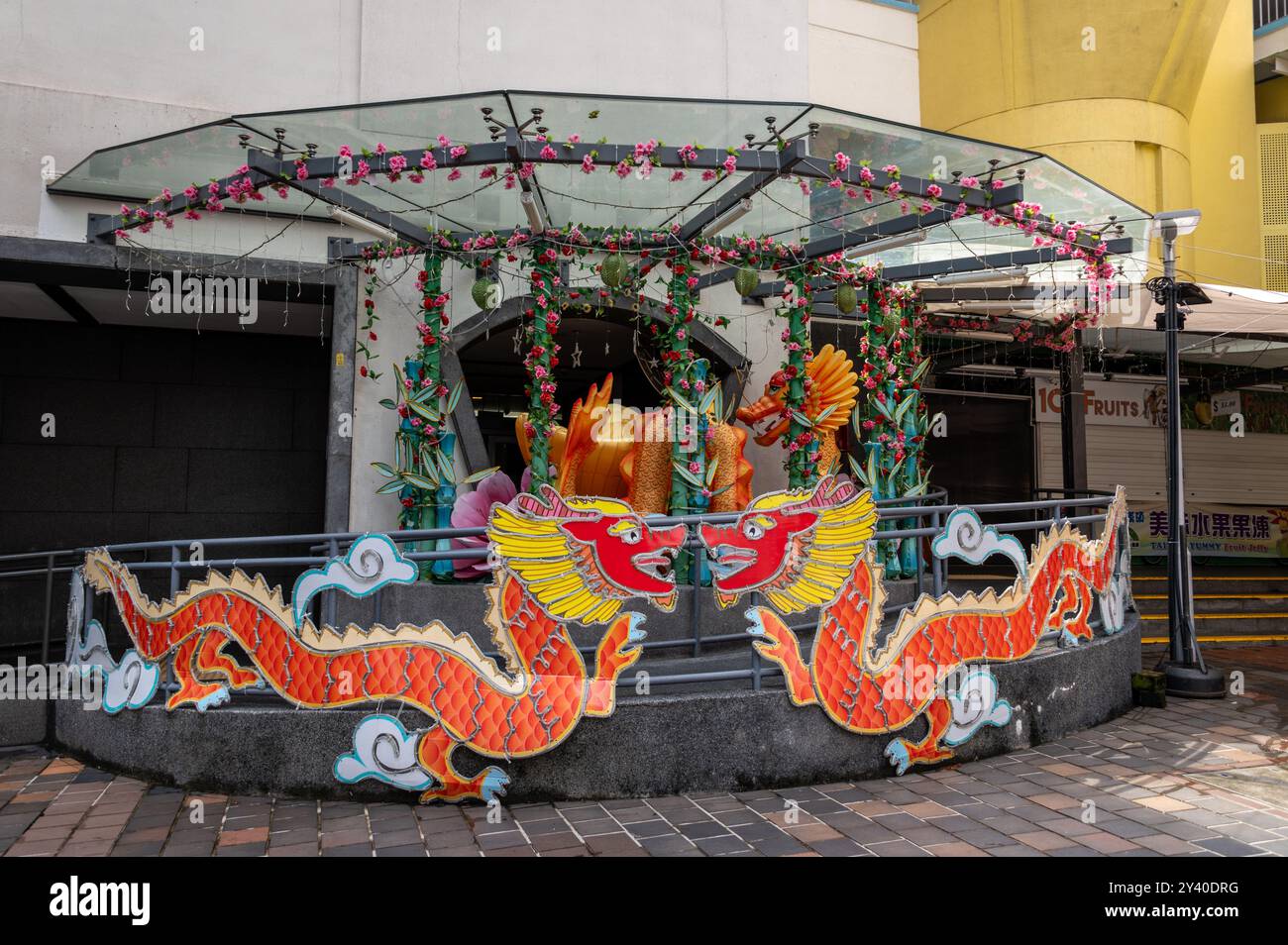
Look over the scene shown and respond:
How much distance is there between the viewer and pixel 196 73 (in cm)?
883

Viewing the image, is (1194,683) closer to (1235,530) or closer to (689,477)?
(689,477)

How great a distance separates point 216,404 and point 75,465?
1566 millimetres

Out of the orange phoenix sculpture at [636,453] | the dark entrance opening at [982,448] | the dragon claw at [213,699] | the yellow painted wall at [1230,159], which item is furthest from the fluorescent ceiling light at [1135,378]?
the dragon claw at [213,699]

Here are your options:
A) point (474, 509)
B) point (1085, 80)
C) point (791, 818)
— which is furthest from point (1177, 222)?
point (474, 509)

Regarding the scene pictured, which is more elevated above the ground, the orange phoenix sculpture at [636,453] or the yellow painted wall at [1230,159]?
the yellow painted wall at [1230,159]

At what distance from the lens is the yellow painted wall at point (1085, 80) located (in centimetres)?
1165

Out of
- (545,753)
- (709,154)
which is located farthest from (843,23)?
(545,753)

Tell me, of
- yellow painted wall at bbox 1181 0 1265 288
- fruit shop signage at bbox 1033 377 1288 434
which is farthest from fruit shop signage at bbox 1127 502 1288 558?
yellow painted wall at bbox 1181 0 1265 288

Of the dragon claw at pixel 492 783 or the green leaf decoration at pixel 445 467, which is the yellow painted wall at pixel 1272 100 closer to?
the green leaf decoration at pixel 445 467

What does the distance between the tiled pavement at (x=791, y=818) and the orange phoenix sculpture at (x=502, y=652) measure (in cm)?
33

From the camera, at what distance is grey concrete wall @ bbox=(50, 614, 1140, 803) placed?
488 centimetres

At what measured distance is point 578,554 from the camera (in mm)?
4918

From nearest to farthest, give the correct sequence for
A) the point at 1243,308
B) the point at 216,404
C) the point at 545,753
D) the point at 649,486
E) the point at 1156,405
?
the point at 545,753 → the point at 649,486 → the point at 1243,308 → the point at 216,404 → the point at 1156,405

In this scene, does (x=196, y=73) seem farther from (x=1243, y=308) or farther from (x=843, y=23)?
(x=1243, y=308)
